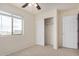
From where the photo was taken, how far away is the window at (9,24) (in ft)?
9.88

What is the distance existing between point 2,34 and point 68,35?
2.99 metres

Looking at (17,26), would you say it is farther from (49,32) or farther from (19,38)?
(49,32)

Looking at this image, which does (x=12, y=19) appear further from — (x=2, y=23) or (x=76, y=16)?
(x=76, y=16)

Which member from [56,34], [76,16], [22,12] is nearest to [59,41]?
[56,34]

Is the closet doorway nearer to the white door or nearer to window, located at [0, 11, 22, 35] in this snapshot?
the white door

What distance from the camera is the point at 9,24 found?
3.19 m

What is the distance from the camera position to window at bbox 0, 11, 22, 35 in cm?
301

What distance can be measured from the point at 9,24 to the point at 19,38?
22.2 inches

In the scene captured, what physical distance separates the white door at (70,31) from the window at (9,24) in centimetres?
246

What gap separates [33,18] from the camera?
3.22m

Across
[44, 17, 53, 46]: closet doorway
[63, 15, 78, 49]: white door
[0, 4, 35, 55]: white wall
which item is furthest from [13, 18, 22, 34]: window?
[63, 15, 78, 49]: white door

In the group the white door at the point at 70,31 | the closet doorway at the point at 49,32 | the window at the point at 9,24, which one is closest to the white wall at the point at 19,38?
the window at the point at 9,24

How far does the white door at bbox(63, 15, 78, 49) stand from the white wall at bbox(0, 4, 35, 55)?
212 centimetres

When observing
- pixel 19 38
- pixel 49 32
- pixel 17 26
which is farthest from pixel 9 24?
pixel 49 32
